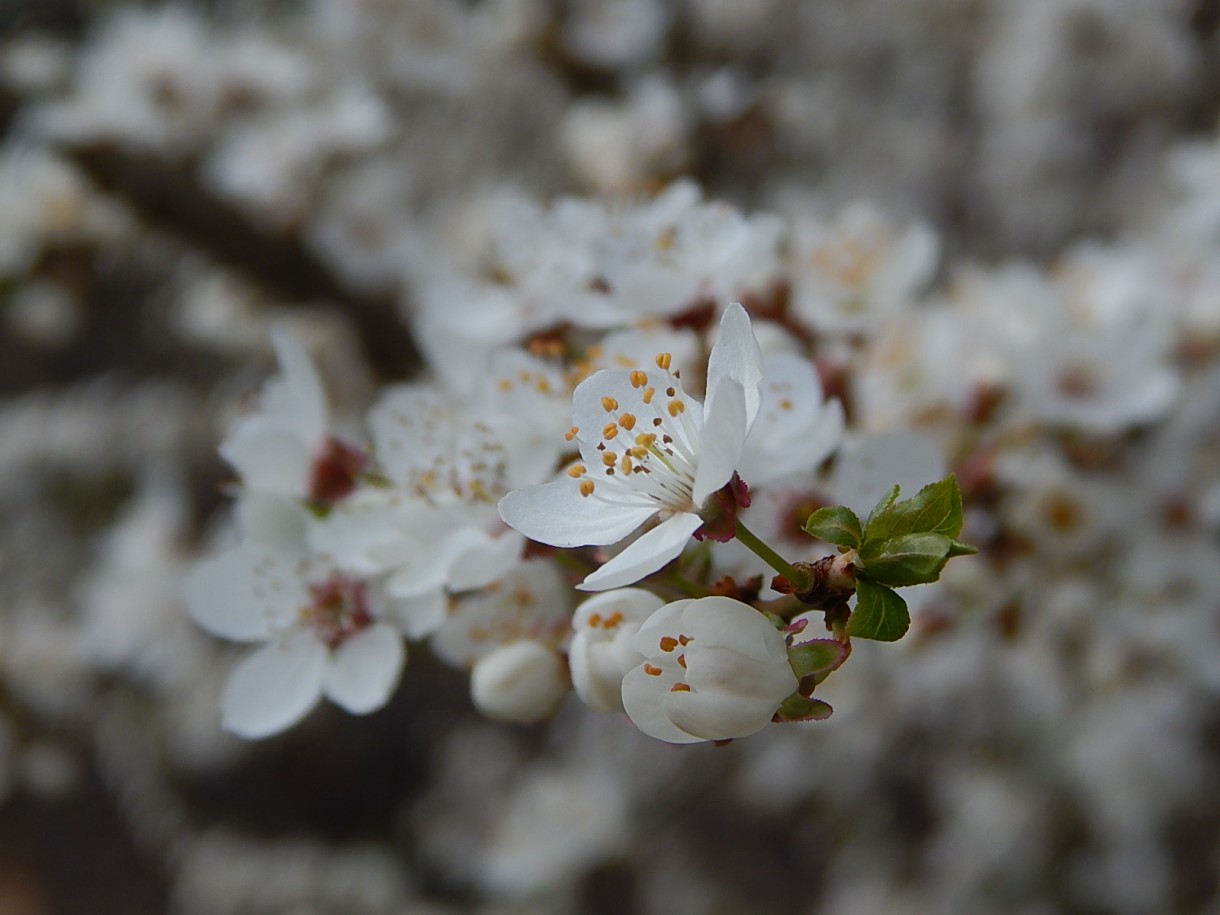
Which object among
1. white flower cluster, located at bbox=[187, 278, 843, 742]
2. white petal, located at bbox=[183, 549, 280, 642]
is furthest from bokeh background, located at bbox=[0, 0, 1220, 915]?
white petal, located at bbox=[183, 549, 280, 642]

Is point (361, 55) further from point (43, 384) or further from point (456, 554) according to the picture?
point (456, 554)

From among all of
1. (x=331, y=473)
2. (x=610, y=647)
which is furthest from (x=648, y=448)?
(x=331, y=473)

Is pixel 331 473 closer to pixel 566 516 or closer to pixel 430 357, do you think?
pixel 430 357

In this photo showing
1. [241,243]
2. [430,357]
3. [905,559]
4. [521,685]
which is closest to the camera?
[905,559]

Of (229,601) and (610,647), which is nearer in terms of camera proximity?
(610,647)

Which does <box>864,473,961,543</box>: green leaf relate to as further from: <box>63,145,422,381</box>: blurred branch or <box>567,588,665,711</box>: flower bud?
<box>63,145,422,381</box>: blurred branch

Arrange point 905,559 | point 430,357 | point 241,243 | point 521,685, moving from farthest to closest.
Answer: point 241,243 → point 430,357 → point 521,685 → point 905,559

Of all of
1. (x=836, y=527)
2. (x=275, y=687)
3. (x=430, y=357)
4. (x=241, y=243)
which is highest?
(x=241, y=243)

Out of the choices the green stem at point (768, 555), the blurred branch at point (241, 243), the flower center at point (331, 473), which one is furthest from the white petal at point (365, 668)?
the blurred branch at point (241, 243)
